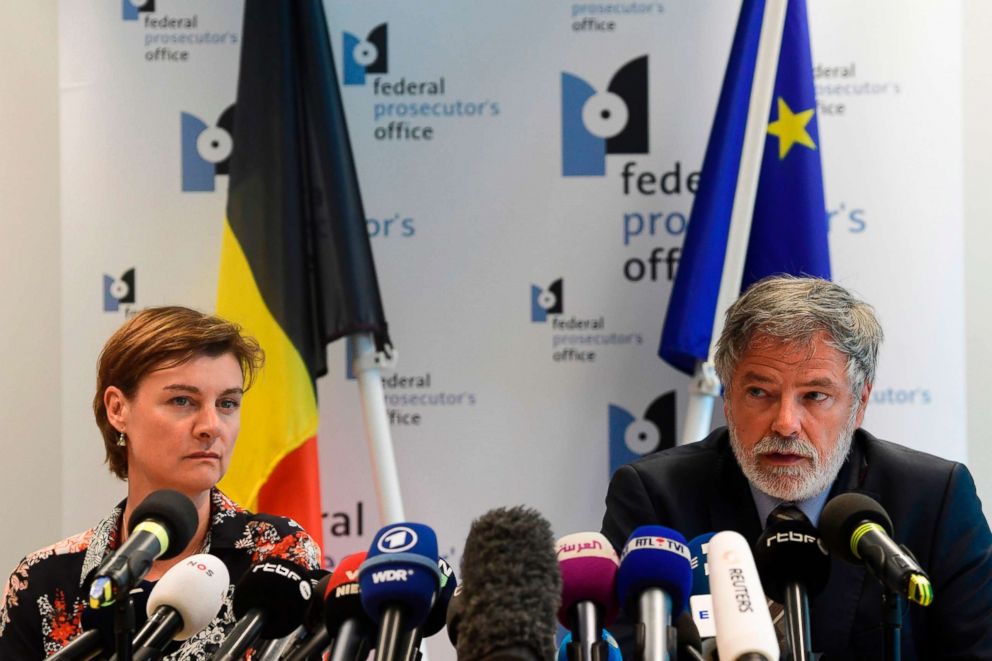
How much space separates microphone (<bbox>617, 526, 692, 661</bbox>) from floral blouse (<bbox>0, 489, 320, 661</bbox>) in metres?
1.20

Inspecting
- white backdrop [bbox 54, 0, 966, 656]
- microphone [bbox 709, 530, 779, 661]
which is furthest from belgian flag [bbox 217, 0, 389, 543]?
microphone [bbox 709, 530, 779, 661]

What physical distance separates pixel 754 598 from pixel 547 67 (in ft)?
10.1

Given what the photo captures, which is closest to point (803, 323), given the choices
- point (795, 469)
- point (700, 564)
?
point (795, 469)

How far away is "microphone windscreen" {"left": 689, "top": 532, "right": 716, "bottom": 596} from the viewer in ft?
6.25

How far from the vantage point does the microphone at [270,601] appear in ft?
5.25

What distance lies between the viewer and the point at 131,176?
162 inches

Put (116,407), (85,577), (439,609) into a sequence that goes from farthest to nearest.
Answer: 1. (116,407)
2. (85,577)
3. (439,609)

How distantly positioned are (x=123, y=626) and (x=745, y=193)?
278 cm

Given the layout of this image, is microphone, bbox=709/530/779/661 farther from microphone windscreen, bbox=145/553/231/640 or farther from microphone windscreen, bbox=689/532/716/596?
microphone windscreen, bbox=145/553/231/640

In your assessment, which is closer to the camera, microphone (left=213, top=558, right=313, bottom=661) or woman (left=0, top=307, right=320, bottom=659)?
microphone (left=213, top=558, right=313, bottom=661)

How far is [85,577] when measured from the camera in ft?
8.17

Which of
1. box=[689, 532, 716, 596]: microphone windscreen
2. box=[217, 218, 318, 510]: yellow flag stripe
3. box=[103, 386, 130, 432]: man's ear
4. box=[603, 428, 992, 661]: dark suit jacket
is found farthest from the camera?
box=[217, 218, 318, 510]: yellow flag stripe

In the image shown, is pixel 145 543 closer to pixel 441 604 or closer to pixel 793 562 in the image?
pixel 441 604

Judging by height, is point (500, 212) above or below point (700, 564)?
above
